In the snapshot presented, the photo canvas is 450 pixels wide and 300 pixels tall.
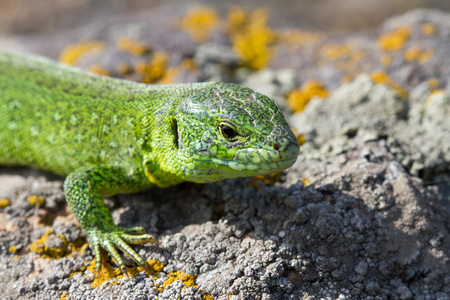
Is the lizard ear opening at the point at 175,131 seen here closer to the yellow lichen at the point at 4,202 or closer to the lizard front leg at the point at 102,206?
the lizard front leg at the point at 102,206

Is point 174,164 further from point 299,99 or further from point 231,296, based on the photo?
point 299,99

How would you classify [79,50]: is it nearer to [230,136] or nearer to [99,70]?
[99,70]

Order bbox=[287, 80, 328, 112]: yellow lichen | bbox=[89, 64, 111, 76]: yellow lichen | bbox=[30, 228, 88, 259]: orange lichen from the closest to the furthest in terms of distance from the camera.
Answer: bbox=[30, 228, 88, 259]: orange lichen → bbox=[287, 80, 328, 112]: yellow lichen → bbox=[89, 64, 111, 76]: yellow lichen

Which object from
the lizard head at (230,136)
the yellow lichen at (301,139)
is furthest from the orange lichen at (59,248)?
the yellow lichen at (301,139)

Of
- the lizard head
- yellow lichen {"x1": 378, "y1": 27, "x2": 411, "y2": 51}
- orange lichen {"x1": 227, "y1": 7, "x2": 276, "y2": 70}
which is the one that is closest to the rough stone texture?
the lizard head

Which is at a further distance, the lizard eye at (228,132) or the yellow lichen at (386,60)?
the yellow lichen at (386,60)

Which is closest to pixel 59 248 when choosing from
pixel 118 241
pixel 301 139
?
pixel 118 241

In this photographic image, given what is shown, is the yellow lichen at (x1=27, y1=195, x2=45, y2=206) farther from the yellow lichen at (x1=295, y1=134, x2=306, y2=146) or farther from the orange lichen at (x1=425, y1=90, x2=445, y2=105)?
the orange lichen at (x1=425, y1=90, x2=445, y2=105)
